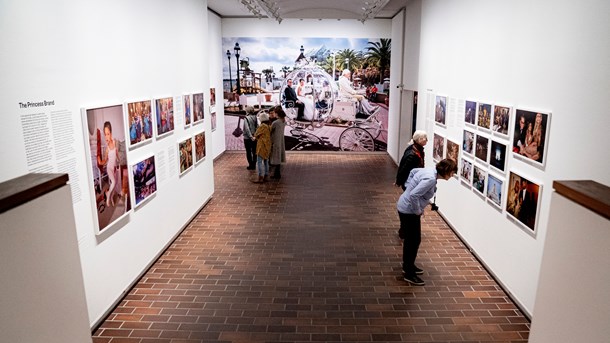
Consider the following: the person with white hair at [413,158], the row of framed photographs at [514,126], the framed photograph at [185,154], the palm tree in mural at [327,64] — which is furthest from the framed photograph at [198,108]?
the palm tree in mural at [327,64]

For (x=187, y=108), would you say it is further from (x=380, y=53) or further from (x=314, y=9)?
(x=380, y=53)

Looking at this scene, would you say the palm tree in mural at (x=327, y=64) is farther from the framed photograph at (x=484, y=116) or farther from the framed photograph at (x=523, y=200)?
the framed photograph at (x=523, y=200)

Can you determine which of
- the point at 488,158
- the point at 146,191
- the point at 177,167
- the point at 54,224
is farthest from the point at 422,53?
the point at 54,224

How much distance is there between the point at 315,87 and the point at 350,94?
136cm

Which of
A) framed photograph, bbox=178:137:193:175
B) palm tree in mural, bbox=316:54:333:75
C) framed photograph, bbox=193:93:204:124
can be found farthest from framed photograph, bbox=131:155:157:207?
palm tree in mural, bbox=316:54:333:75

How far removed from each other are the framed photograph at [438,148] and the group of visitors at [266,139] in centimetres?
443

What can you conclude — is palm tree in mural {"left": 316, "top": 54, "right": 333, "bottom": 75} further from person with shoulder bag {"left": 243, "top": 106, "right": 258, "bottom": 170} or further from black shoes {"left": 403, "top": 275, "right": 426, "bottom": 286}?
black shoes {"left": 403, "top": 275, "right": 426, "bottom": 286}

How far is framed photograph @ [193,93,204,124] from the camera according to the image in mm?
8898

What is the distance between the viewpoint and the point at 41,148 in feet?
13.3

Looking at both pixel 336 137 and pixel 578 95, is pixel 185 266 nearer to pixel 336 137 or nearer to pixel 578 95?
pixel 578 95

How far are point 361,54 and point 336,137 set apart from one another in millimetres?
3237

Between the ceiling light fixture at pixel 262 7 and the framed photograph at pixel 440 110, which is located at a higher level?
the ceiling light fixture at pixel 262 7

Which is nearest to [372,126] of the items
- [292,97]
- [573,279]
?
[292,97]

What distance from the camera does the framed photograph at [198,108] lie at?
8898 millimetres
